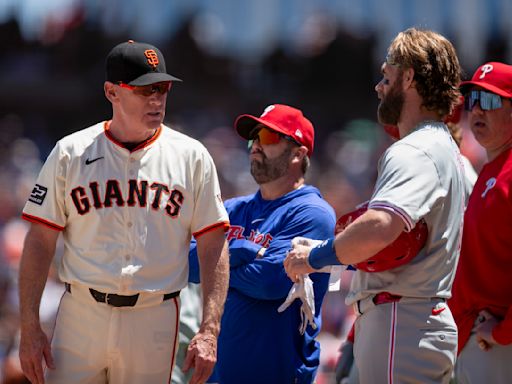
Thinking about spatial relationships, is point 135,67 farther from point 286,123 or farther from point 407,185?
point 407,185

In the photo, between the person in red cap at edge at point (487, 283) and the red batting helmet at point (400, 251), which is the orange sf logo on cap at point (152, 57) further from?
the person in red cap at edge at point (487, 283)

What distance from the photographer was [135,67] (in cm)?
402

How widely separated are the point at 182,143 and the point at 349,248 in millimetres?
1008

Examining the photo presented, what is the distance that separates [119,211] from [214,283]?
523 mm

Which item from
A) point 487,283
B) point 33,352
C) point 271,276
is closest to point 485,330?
point 487,283

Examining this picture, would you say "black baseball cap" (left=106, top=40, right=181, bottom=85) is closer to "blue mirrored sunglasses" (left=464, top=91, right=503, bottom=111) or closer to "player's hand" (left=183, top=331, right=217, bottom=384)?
"player's hand" (left=183, top=331, right=217, bottom=384)

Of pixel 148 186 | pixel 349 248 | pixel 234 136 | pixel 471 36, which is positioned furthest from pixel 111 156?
pixel 471 36

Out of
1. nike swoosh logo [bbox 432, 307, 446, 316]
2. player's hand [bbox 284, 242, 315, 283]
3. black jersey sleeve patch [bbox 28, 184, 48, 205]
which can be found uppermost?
black jersey sleeve patch [bbox 28, 184, 48, 205]

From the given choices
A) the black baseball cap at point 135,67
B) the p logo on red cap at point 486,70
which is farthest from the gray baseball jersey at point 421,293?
the black baseball cap at point 135,67

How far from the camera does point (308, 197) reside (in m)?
4.88

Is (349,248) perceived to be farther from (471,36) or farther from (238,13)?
(238,13)

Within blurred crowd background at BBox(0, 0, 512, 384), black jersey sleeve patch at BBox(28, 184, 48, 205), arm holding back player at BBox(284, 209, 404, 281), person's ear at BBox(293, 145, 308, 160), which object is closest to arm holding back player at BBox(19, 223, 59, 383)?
black jersey sleeve patch at BBox(28, 184, 48, 205)

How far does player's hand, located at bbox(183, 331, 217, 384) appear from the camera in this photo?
12.5 ft

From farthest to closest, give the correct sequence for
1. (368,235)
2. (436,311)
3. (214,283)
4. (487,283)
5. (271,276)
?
(271,276), (487,283), (214,283), (436,311), (368,235)
